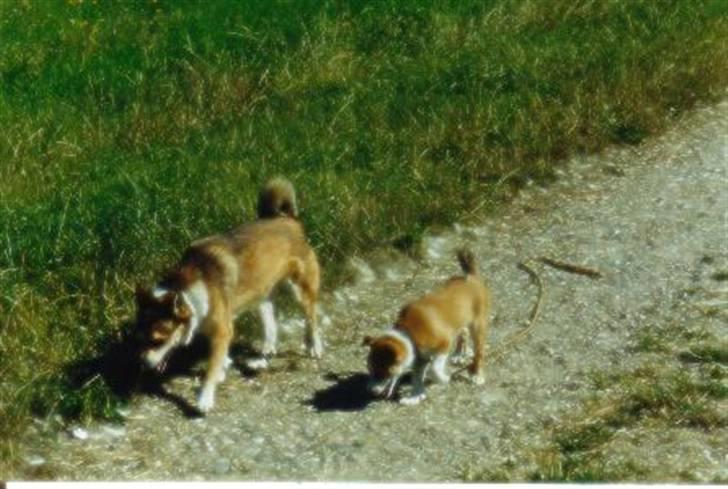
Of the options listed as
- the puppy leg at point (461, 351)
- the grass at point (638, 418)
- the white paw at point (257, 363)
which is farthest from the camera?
the puppy leg at point (461, 351)

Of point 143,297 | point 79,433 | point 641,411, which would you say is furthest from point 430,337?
point 79,433

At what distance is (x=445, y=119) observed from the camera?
32.1 feet

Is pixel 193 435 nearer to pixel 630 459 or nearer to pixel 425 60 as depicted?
pixel 630 459

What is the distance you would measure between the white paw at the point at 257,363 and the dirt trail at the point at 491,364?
97 millimetres

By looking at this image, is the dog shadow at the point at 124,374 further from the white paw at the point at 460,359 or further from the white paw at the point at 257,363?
the white paw at the point at 460,359

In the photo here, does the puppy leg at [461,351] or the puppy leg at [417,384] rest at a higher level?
the puppy leg at [417,384]

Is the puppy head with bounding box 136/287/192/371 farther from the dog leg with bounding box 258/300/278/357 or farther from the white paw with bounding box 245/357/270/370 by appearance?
the dog leg with bounding box 258/300/278/357

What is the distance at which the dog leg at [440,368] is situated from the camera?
7270mm

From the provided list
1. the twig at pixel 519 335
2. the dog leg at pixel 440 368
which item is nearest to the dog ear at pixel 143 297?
the dog leg at pixel 440 368

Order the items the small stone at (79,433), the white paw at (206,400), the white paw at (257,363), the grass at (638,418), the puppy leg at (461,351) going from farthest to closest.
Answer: the puppy leg at (461,351)
the white paw at (257,363)
the white paw at (206,400)
the small stone at (79,433)
the grass at (638,418)

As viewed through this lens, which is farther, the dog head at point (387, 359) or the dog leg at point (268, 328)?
the dog leg at point (268, 328)

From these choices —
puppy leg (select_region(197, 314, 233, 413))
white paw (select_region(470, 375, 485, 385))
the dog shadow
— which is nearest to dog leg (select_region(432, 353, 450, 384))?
white paw (select_region(470, 375, 485, 385))

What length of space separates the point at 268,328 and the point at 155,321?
0.84m

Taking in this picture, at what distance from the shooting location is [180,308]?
7109 millimetres
